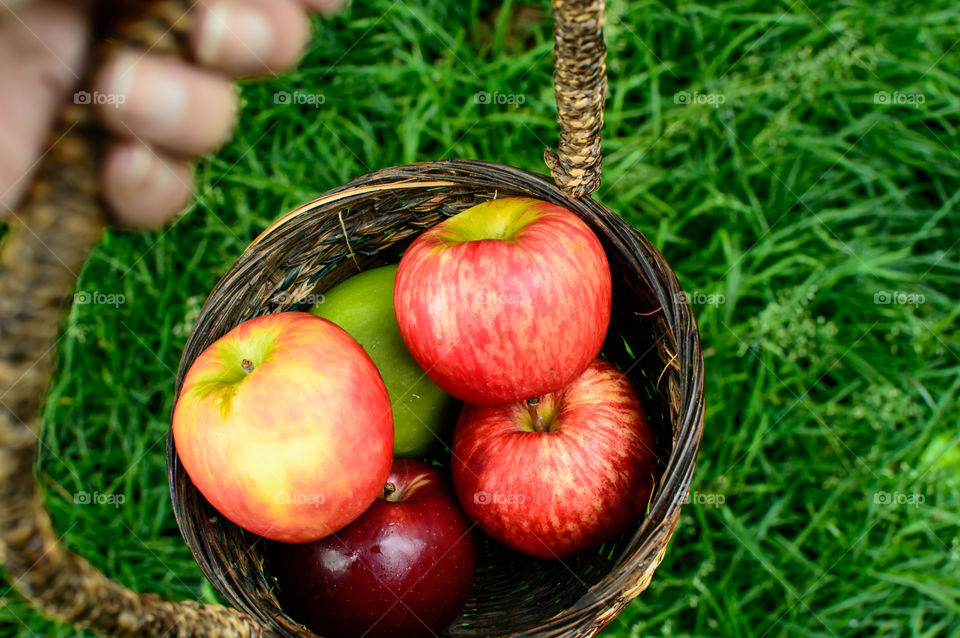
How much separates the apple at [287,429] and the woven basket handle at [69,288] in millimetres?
171

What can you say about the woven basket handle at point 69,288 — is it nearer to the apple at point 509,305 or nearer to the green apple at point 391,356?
the apple at point 509,305

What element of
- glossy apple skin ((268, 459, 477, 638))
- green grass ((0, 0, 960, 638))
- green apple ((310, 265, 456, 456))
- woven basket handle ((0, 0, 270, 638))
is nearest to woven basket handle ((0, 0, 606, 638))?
woven basket handle ((0, 0, 270, 638))

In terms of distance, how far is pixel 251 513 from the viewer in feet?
3.44

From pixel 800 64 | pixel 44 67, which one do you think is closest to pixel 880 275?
pixel 800 64

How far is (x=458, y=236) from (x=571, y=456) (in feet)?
1.36

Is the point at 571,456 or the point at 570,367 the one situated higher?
the point at 570,367

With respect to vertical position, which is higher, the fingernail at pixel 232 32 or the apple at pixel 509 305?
the fingernail at pixel 232 32

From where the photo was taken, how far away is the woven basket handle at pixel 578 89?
0.87 meters

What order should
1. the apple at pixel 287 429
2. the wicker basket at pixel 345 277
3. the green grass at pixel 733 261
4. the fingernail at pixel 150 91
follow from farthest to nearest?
1. the green grass at pixel 733 261
2. the apple at pixel 287 429
3. the wicker basket at pixel 345 277
4. the fingernail at pixel 150 91

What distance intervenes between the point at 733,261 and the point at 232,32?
5.21ft

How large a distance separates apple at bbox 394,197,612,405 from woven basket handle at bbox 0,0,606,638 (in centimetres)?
14

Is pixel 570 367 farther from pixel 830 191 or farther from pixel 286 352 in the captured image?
pixel 830 191

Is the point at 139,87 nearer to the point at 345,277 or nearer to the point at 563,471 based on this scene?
the point at 563,471

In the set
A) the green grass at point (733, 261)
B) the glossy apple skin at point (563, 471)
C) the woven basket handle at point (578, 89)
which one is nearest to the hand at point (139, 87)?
the woven basket handle at point (578, 89)
